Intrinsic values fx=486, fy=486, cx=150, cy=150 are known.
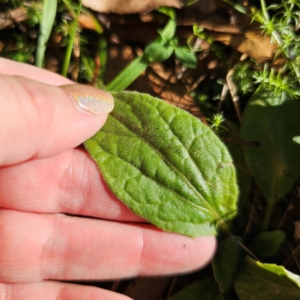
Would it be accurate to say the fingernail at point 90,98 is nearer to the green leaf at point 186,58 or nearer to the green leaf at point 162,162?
the green leaf at point 162,162

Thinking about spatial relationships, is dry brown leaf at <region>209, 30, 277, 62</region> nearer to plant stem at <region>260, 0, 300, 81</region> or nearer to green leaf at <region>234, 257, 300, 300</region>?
plant stem at <region>260, 0, 300, 81</region>

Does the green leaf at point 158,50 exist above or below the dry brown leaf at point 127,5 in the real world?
below

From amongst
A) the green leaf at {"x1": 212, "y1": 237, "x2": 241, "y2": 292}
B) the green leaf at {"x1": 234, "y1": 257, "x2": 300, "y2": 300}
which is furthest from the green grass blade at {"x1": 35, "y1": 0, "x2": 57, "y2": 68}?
the green leaf at {"x1": 234, "y1": 257, "x2": 300, "y2": 300}

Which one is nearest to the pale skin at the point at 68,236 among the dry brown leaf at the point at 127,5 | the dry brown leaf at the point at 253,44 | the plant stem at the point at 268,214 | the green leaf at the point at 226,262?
the green leaf at the point at 226,262

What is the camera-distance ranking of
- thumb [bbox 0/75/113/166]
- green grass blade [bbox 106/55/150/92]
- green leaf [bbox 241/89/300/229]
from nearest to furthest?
1. thumb [bbox 0/75/113/166]
2. green leaf [bbox 241/89/300/229]
3. green grass blade [bbox 106/55/150/92]

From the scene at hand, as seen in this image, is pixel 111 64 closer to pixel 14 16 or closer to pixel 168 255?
pixel 14 16
